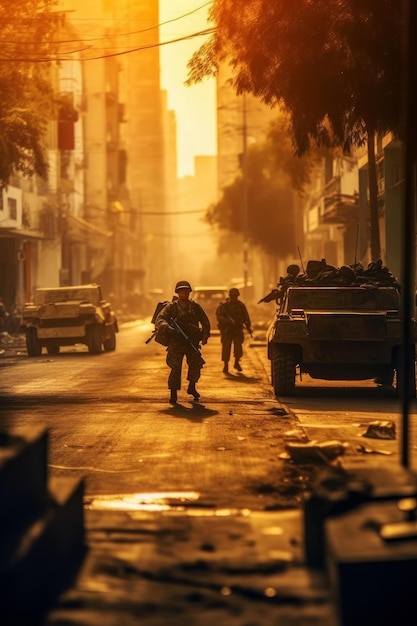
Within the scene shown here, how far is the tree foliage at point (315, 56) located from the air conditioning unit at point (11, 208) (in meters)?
30.5

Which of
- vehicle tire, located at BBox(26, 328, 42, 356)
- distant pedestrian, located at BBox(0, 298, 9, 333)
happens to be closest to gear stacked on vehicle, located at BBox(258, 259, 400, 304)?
vehicle tire, located at BBox(26, 328, 42, 356)

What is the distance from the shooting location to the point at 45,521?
237 inches

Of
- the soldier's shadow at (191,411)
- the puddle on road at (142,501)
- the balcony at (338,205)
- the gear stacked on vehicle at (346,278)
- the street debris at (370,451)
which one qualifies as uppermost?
the balcony at (338,205)

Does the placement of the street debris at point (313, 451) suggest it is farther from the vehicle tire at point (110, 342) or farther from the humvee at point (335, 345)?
the vehicle tire at point (110, 342)

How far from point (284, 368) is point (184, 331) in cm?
154

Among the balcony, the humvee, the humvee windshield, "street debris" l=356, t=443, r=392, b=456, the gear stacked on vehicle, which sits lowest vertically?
"street debris" l=356, t=443, r=392, b=456

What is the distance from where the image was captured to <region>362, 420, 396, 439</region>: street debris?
40.4 feet

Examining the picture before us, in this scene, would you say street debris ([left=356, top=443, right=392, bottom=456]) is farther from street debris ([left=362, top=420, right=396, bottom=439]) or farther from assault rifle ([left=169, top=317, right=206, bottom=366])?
assault rifle ([left=169, top=317, right=206, bottom=366])

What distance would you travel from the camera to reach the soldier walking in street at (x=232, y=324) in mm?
24891

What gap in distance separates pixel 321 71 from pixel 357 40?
114 cm

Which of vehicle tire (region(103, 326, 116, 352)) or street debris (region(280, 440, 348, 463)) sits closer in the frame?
street debris (region(280, 440, 348, 463))

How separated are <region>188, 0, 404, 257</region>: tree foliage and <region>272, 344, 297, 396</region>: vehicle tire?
455cm

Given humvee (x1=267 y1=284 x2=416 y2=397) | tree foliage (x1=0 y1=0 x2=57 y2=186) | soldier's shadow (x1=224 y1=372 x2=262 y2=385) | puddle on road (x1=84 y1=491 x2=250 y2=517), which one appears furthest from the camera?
tree foliage (x1=0 y1=0 x2=57 y2=186)

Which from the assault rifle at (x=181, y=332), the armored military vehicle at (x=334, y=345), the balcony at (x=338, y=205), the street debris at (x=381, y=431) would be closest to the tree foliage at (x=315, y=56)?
the armored military vehicle at (x=334, y=345)
